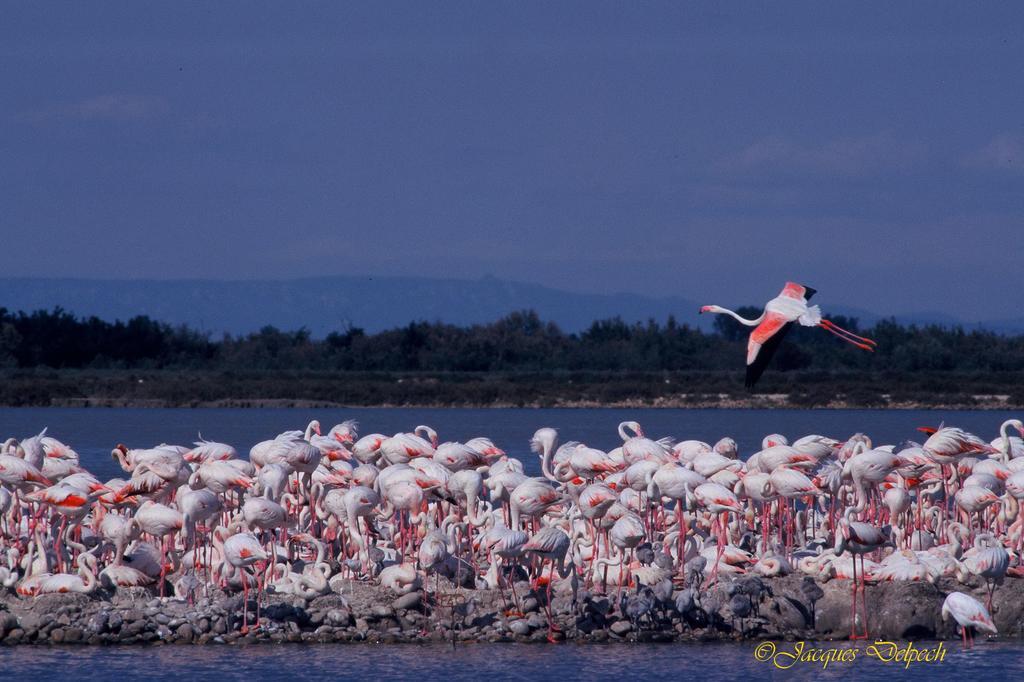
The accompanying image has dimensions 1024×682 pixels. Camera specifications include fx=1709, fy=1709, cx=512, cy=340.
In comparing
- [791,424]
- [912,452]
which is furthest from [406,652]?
[791,424]

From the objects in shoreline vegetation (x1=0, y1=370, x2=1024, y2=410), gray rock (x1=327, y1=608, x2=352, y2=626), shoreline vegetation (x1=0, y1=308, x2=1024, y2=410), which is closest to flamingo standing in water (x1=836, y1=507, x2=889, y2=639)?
gray rock (x1=327, y1=608, x2=352, y2=626)

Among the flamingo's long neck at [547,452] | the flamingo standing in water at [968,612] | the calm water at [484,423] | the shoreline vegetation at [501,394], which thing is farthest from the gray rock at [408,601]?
the shoreline vegetation at [501,394]

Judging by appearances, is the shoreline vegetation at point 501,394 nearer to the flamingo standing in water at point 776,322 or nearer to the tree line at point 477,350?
the tree line at point 477,350

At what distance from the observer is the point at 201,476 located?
48.3ft

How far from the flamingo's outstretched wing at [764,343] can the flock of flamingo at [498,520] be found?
1.11 m

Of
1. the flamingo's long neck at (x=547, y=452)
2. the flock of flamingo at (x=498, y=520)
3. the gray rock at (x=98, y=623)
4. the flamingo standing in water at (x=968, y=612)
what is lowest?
the gray rock at (x=98, y=623)

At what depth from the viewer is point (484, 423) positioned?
44.6m

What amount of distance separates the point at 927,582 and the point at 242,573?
5403mm

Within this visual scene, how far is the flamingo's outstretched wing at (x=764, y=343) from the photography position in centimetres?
1404

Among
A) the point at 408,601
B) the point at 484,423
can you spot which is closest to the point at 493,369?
the point at 484,423

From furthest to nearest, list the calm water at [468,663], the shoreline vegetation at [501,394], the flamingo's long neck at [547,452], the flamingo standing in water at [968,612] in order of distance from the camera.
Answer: the shoreline vegetation at [501,394] → the flamingo's long neck at [547,452] → the flamingo standing in water at [968,612] → the calm water at [468,663]

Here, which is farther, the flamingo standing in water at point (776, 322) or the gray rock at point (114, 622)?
the flamingo standing in water at point (776, 322)

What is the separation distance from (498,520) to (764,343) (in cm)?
266

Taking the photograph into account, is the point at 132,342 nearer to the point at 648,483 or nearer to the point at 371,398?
the point at 371,398
